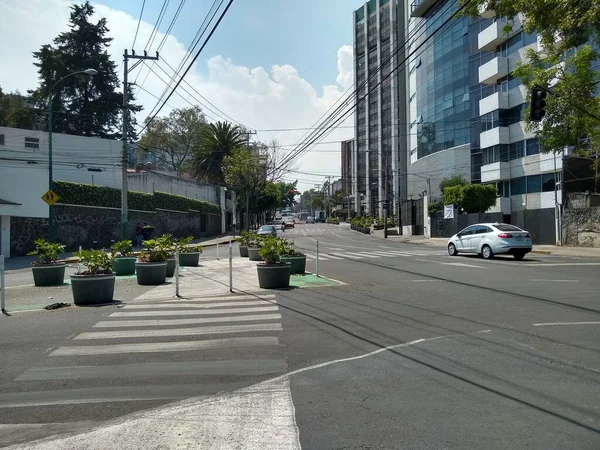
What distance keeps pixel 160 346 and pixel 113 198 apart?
1272 inches

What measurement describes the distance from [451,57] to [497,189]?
15613mm

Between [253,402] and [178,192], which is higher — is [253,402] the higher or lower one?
the lower one

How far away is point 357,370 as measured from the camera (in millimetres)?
6078

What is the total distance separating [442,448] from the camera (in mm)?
3980

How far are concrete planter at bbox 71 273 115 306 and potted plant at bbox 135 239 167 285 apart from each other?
121 inches

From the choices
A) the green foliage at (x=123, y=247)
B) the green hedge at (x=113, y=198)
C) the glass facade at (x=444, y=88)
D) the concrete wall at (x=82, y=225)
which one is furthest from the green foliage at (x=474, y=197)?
the green foliage at (x=123, y=247)

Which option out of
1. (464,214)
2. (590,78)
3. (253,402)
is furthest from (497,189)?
(253,402)

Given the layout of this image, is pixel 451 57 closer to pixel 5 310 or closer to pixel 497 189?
pixel 497 189

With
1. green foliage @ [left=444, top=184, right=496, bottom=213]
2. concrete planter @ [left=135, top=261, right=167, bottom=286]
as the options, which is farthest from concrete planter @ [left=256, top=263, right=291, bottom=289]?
green foliage @ [left=444, top=184, right=496, bottom=213]

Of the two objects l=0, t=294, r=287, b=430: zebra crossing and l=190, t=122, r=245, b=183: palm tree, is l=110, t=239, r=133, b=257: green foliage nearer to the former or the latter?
l=0, t=294, r=287, b=430: zebra crossing

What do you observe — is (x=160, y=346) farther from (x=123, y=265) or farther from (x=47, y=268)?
(x=123, y=265)

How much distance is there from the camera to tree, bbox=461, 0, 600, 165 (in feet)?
41.2

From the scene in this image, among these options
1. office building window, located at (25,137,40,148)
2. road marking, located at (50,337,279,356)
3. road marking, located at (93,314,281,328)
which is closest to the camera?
road marking, located at (50,337,279,356)

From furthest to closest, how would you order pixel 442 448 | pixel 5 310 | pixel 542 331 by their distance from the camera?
pixel 5 310, pixel 542 331, pixel 442 448
